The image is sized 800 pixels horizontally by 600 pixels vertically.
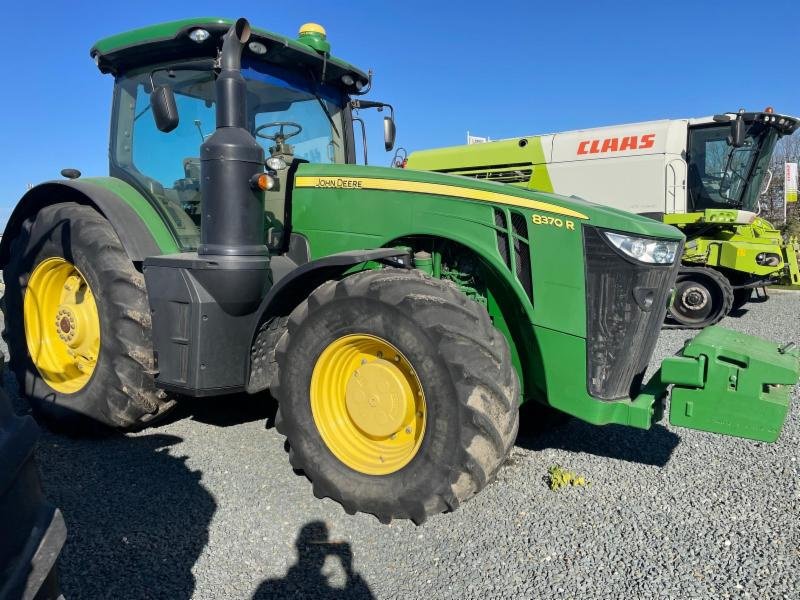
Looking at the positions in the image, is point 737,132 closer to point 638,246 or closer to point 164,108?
point 638,246

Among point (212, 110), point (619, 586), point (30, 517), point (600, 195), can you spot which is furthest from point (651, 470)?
point (600, 195)

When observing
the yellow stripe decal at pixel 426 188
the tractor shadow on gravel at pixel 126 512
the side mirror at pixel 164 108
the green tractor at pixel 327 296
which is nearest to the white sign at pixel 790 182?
the green tractor at pixel 327 296

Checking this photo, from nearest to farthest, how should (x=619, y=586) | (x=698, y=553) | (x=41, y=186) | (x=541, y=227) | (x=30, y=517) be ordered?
1. (x=30, y=517)
2. (x=619, y=586)
3. (x=698, y=553)
4. (x=541, y=227)
5. (x=41, y=186)

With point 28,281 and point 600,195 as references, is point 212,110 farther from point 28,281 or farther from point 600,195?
point 600,195

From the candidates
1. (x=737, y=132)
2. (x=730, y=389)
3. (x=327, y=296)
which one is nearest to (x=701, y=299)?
(x=737, y=132)

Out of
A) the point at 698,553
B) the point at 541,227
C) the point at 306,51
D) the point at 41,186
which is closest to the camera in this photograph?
the point at 698,553

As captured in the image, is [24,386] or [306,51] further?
[24,386]

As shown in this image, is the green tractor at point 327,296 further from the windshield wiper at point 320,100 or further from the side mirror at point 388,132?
the side mirror at point 388,132

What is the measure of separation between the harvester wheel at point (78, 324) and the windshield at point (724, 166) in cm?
899

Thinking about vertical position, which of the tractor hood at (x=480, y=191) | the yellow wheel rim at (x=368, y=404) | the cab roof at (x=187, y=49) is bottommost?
the yellow wheel rim at (x=368, y=404)

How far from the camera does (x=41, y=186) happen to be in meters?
3.92

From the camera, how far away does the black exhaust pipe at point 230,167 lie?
2.97 m

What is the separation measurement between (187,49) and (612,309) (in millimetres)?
2750

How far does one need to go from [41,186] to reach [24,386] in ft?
4.36
